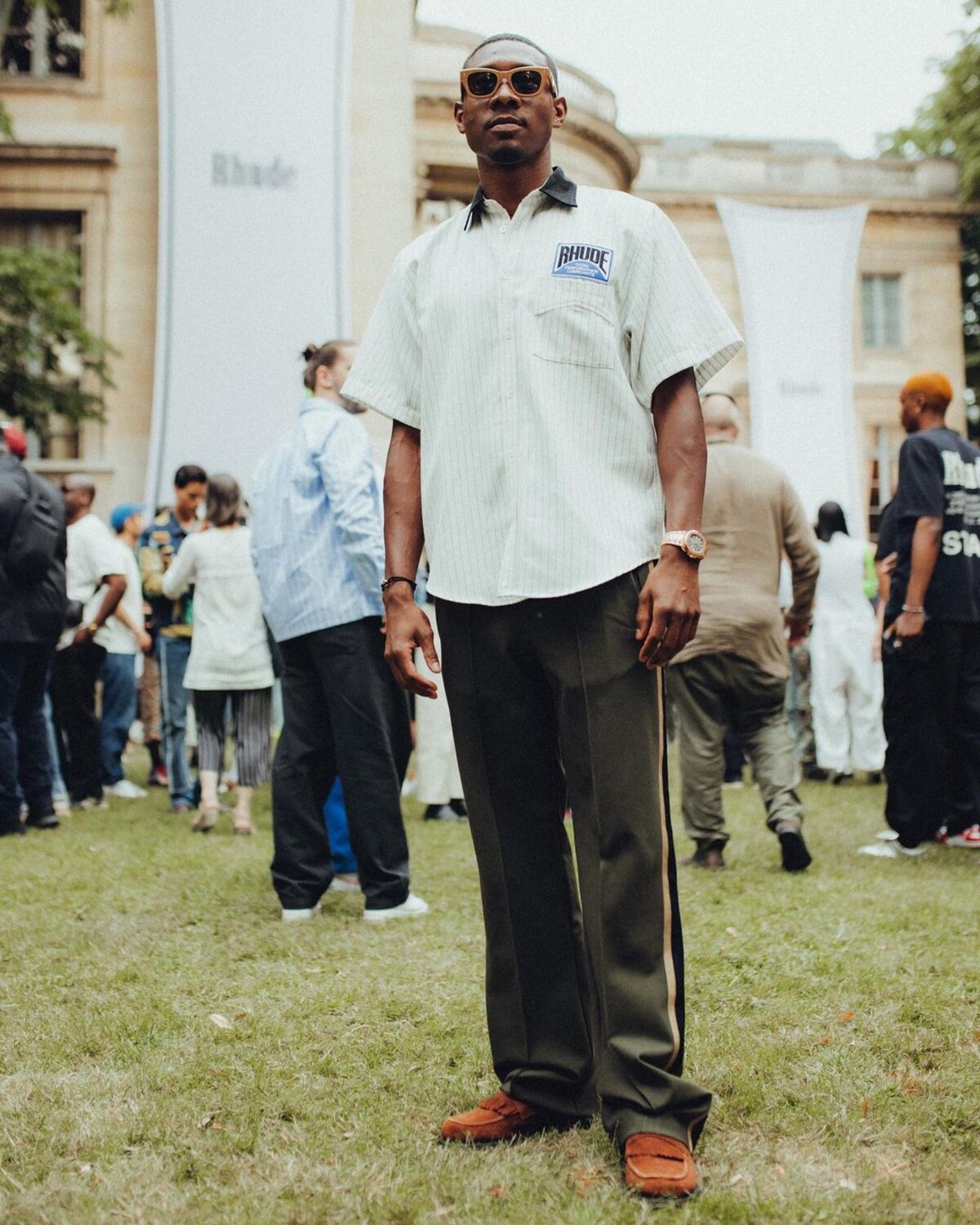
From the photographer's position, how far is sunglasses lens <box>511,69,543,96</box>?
9.14ft

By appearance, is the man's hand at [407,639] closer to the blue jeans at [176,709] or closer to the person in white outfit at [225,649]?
the person in white outfit at [225,649]

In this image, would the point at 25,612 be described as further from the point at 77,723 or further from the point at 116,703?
the point at 116,703

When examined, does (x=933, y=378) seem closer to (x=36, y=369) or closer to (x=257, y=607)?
(x=257, y=607)

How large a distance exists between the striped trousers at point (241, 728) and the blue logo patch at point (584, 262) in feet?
18.2

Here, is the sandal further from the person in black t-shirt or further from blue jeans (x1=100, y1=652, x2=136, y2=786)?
the person in black t-shirt

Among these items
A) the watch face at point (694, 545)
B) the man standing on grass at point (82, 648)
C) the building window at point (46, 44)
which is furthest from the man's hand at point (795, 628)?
the building window at point (46, 44)

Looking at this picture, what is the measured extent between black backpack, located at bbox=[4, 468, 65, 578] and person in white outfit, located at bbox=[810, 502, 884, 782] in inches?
226

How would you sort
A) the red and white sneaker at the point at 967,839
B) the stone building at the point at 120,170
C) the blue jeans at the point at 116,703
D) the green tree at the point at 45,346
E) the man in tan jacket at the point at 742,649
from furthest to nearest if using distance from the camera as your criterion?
the stone building at the point at 120,170 → the green tree at the point at 45,346 → the blue jeans at the point at 116,703 → the red and white sneaker at the point at 967,839 → the man in tan jacket at the point at 742,649

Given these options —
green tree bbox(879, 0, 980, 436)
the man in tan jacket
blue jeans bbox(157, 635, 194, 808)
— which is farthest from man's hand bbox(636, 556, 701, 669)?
green tree bbox(879, 0, 980, 436)

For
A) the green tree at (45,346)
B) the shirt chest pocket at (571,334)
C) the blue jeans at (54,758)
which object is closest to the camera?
the shirt chest pocket at (571,334)

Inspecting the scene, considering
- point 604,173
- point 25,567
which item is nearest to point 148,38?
point 604,173

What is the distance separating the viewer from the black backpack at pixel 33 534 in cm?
789

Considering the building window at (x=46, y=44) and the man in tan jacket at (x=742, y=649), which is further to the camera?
the building window at (x=46, y=44)

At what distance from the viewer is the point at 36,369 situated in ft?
64.9
